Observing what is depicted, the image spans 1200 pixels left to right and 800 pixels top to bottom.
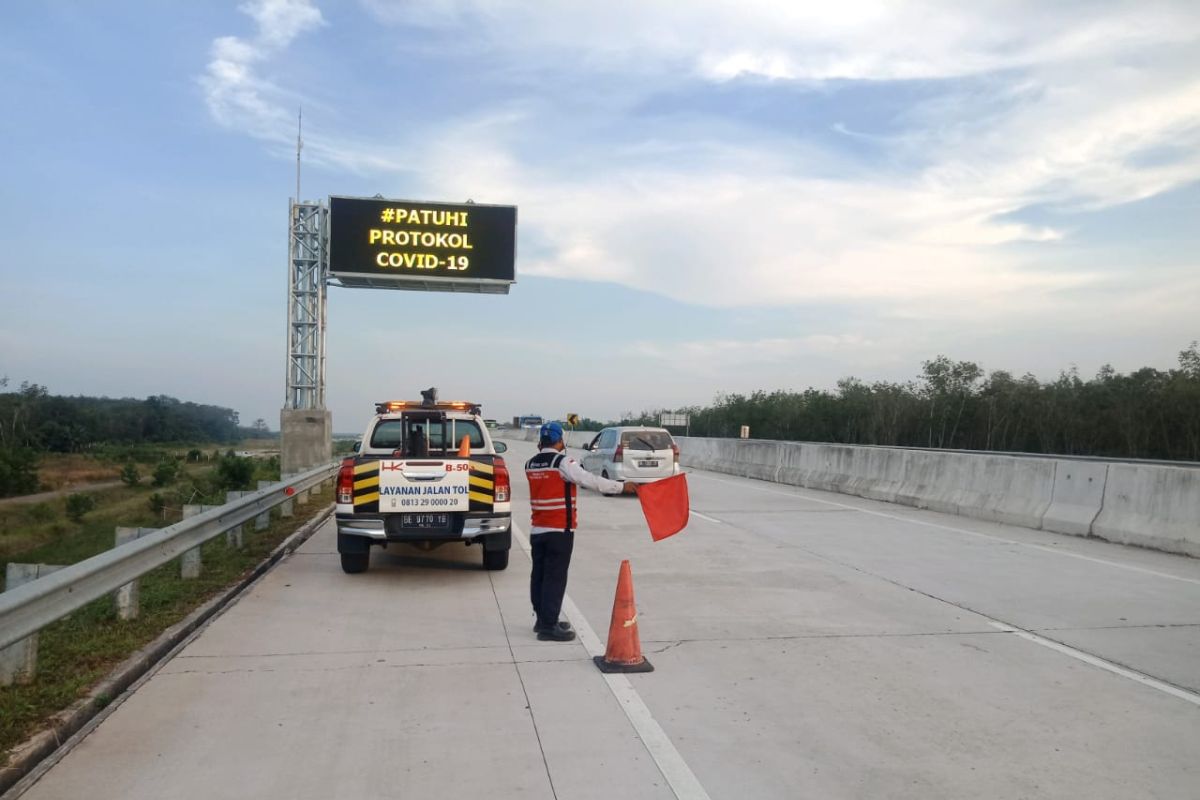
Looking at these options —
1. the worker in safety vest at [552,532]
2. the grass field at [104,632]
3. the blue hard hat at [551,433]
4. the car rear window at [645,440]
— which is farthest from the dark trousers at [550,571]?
the car rear window at [645,440]

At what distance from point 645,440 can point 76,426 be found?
7808cm

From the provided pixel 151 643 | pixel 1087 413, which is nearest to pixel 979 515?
pixel 151 643

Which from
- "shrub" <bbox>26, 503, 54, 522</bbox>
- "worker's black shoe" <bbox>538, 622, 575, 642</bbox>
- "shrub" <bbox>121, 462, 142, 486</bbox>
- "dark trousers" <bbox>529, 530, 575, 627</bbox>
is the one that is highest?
"dark trousers" <bbox>529, 530, 575, 627</bbox>

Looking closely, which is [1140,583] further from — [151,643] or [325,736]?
[151,643]

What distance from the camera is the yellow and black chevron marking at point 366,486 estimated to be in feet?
34.5

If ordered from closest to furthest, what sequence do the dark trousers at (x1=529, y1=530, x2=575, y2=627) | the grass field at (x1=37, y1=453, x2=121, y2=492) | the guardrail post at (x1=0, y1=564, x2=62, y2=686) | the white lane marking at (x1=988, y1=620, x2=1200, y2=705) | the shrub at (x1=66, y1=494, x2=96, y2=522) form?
the guardrail post at (x1=0, y1=564, x2=62, y2=686) → the white lane marking at (x1=988, y1=620, x2=1200, y2=705) → the dark trousers at (x1=529, y1=530, x2=575, y2=627) → the shrub at (x1=66, y1=494, x2=96, y2=522) → the grass field at (x1=37, y1=453, x2=121, y2=492)

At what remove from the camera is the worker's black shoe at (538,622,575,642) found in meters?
7.83

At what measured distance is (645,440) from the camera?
73.6 ft

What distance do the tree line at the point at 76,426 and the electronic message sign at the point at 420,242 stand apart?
31.5m

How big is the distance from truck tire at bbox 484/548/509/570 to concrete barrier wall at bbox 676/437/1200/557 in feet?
28.8

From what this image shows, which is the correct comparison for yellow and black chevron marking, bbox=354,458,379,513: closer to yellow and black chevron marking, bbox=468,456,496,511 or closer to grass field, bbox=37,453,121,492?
yellow and black chevron marking, bbox=468,456,496,511

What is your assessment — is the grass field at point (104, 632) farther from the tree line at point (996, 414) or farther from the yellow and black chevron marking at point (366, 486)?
the tree line at point (996, 414)

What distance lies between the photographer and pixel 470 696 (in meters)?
6.32

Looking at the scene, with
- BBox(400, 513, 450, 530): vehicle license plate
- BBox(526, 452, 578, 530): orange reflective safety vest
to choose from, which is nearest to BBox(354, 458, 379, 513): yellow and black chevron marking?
BBox(400, 513, 450, 530): vehicle license plate
